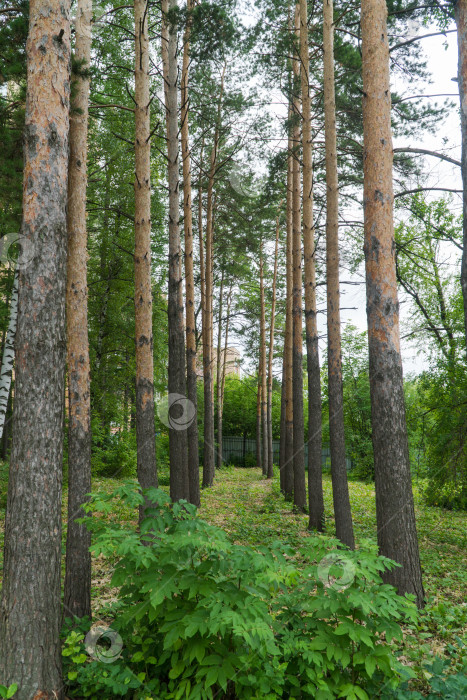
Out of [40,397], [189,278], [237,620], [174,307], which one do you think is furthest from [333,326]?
[237,620]

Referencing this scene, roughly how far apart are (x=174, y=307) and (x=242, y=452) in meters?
23.2

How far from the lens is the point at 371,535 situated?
8.84 metres

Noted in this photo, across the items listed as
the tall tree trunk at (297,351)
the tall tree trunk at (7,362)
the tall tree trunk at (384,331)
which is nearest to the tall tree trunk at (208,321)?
the tall tree trunk at (297,351)

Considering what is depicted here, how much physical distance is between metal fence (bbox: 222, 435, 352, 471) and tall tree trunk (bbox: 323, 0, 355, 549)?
74.0ft

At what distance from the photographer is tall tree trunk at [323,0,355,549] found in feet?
24.9

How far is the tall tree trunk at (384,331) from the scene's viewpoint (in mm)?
4664

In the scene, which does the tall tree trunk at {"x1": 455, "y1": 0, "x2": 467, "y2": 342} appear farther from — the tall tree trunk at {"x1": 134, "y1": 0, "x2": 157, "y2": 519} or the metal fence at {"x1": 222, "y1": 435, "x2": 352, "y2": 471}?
the metal fence at {"x1": 222, "y1": 435, "x2": 352, "y2": 471}

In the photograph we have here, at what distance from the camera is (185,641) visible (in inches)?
114

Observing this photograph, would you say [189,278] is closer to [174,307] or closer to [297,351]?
[174,307]

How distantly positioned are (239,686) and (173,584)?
77cm

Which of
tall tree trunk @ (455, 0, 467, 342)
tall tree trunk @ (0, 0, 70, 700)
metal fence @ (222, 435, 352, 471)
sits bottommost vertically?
metal fence @ (222, 435, 352, 471)

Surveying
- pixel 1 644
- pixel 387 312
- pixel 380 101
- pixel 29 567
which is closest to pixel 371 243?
pixel 387 312

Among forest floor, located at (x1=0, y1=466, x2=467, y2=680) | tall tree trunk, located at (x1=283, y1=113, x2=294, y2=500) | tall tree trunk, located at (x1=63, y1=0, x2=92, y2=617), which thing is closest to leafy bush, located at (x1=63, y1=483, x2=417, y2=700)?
forest floor, located at (x1=0, y1=466, x2=467, y2=680)

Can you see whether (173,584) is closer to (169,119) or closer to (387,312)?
(387,312)
